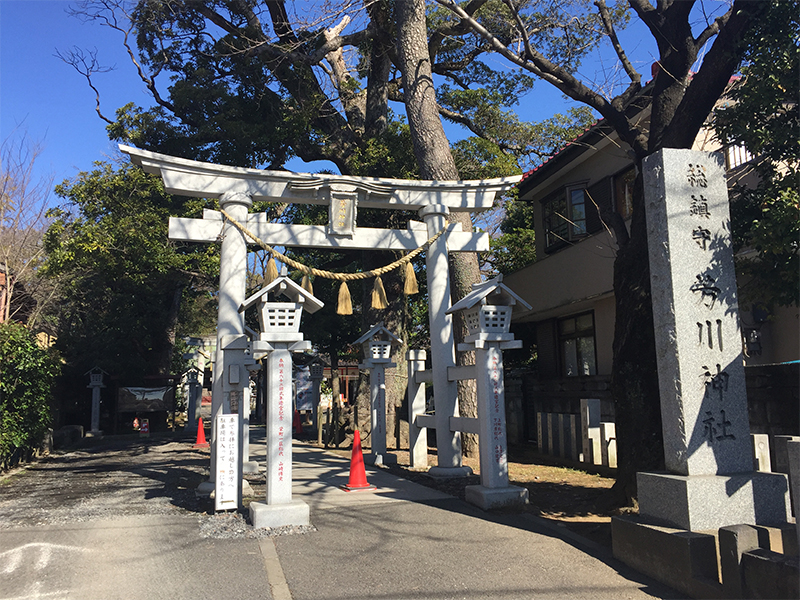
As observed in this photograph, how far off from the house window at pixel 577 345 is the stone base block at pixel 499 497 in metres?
9.05

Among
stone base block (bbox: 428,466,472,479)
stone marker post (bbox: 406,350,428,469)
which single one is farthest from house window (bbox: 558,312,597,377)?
stone base block (bbox: 428,466,472,479)

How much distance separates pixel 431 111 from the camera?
42.9 feet

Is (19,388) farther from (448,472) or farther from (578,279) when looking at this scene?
(578,279)

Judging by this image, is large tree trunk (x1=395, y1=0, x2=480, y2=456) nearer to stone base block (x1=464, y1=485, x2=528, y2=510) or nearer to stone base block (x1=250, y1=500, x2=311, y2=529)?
stone base block (x1=464, y1=485, x2=528, y2=510)

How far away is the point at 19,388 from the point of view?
11.9m

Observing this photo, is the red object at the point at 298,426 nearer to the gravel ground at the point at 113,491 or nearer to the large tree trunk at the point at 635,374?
the gravel ground at the point at 113,491

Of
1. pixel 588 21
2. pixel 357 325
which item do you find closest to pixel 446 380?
pixel 588 21

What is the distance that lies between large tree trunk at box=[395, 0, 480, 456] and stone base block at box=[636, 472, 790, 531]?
7.38 m

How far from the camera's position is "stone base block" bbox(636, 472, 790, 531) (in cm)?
492

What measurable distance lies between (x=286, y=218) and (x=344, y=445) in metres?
8.15

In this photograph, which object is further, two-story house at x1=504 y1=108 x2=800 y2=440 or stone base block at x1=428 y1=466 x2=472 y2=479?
two-story house at x1=504 y1=108 x2=800 y2=440

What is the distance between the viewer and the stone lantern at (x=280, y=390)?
6.92 m

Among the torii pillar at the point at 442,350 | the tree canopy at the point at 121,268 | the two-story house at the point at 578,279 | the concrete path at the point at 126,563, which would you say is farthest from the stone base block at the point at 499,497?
the tree canopy at the point at 121,268

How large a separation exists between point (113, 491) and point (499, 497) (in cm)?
644
